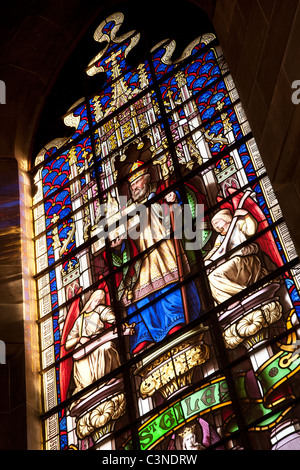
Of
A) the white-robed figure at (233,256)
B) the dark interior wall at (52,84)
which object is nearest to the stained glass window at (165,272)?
the white-robed figure at (233,256)

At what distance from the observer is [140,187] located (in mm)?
8109

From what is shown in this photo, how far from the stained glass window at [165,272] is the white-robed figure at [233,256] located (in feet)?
0.04

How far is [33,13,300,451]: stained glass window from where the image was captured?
20.0 ft

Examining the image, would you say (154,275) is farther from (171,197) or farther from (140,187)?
(140,187)

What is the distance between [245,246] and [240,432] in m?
1.53

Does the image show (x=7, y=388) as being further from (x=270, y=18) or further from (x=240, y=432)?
(x=270, y=18)

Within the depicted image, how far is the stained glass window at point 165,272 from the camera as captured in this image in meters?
6.10

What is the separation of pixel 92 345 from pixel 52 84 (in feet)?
13.2

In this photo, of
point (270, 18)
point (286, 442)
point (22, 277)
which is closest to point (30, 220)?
point (22, 277)

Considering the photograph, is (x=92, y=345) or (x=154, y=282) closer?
(x=154, y=282)

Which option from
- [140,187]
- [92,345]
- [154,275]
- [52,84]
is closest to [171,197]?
[140,187]

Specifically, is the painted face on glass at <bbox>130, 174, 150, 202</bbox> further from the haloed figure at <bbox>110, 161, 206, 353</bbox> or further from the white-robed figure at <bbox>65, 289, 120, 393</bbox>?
the white-robed figure at <bbox>65, 289, 120, 393</bbox>

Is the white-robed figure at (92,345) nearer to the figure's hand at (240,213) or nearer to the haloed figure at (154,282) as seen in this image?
the haloed figure at (154,282)

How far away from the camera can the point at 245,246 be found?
671cm
